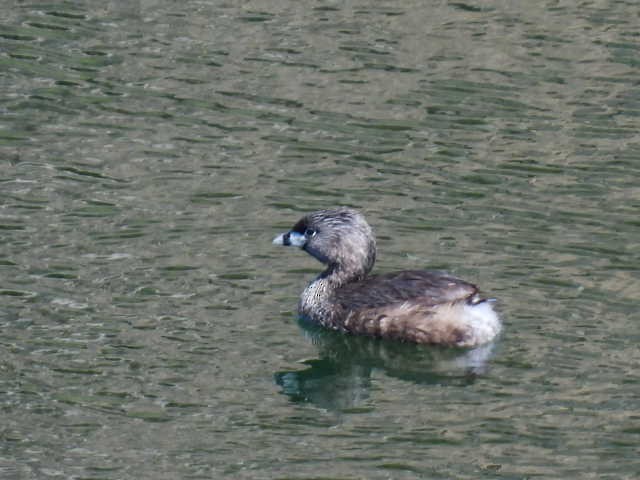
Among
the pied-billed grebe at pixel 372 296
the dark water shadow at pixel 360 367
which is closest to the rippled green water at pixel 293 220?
the dark water shadow at pixel 360 367

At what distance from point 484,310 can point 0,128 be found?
7296 millimetres

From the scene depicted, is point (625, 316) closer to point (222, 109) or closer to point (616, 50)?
point (222, 109)

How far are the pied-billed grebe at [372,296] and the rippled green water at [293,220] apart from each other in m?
0.17

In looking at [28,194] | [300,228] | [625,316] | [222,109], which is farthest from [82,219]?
[625,316]

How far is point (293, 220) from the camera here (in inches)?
635

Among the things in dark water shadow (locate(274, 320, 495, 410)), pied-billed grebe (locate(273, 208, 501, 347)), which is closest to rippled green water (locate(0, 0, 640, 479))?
dark water shadow (locate(274, 320, 495, 410))

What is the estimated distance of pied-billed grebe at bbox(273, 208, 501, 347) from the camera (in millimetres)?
13594

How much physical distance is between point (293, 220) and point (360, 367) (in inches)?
115

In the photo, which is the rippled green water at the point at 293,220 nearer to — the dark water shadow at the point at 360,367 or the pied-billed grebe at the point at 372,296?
the dark water shadow at the point at 360,367

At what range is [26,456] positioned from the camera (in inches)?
452

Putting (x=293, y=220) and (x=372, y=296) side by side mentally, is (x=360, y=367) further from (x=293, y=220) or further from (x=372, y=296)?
(x=293, y=220)

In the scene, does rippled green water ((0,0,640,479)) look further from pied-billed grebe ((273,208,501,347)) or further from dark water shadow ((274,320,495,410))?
pied-billed grebe ((273,208,501,347))

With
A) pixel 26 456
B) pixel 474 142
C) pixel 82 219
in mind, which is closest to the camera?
pixel 26 456

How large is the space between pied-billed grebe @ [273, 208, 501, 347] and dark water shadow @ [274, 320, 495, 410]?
0.33 feet
